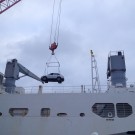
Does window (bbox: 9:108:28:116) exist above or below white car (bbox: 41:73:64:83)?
below

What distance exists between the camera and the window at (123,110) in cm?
1726

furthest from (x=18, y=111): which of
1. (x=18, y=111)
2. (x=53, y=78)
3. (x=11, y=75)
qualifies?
(x=53, y=78)

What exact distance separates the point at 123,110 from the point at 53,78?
36.3 ft

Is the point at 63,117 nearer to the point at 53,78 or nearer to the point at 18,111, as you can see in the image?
the point at 18,111

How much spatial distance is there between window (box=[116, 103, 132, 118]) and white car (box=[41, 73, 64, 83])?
33.5 feet

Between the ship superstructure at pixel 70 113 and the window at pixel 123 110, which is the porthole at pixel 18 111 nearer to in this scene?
the ship superstructure at pixel 70 113

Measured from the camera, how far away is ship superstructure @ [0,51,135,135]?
55.2ft

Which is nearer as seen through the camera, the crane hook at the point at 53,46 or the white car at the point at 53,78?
the crane hook at the point at 53,46

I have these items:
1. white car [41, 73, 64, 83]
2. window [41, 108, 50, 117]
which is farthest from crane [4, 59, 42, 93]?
window [41, 108, 50, 117]

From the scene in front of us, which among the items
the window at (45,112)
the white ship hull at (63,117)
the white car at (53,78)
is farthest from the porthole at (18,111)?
the white car at (53,78)

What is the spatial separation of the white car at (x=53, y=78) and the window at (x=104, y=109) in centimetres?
950

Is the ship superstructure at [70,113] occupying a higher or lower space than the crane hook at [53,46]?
lower

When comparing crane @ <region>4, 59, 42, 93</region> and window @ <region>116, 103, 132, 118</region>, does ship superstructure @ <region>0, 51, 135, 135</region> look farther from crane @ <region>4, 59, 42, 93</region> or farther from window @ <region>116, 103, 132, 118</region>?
crane @ <region>4, 59, 42, 93</region>

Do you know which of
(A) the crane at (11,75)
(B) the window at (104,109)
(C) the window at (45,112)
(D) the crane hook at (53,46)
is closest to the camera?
(B) the window at (104,109)
